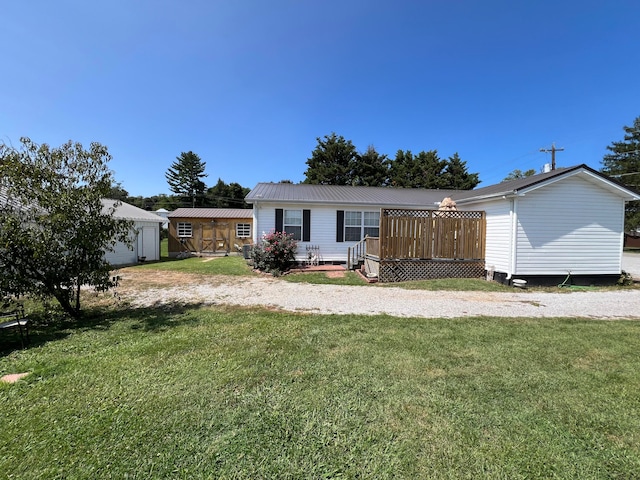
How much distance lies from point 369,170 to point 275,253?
23.6 meters

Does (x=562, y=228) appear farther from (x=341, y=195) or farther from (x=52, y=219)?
(x=52, y=219)

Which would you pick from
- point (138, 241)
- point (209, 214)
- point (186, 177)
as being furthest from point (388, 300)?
point (186, 177)

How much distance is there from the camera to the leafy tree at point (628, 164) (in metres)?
26.6

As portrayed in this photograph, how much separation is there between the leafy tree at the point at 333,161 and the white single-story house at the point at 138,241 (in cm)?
1841

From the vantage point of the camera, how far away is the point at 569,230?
9.16 meters

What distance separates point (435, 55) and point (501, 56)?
263 cm

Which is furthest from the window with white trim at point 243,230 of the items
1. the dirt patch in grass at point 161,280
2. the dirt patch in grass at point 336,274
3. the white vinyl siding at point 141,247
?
the dirt patch in grass at point 336,274

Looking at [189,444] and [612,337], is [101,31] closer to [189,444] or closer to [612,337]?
[189,444]

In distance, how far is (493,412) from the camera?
8.19ft

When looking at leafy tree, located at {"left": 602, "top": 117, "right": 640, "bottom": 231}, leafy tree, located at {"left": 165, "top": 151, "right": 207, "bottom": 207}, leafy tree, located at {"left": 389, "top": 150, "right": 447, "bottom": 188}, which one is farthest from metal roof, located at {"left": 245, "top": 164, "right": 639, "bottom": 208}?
leafy tree, located at {"left": 165, "top": 151, "right": 207, "bottom": 207}

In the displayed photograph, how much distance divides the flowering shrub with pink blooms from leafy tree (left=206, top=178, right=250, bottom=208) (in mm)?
35785

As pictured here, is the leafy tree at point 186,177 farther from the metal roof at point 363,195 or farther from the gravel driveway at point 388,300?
the gravel driveway at point 388,300

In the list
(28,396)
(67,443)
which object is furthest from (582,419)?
(28,396)

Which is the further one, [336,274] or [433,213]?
[336,274]
